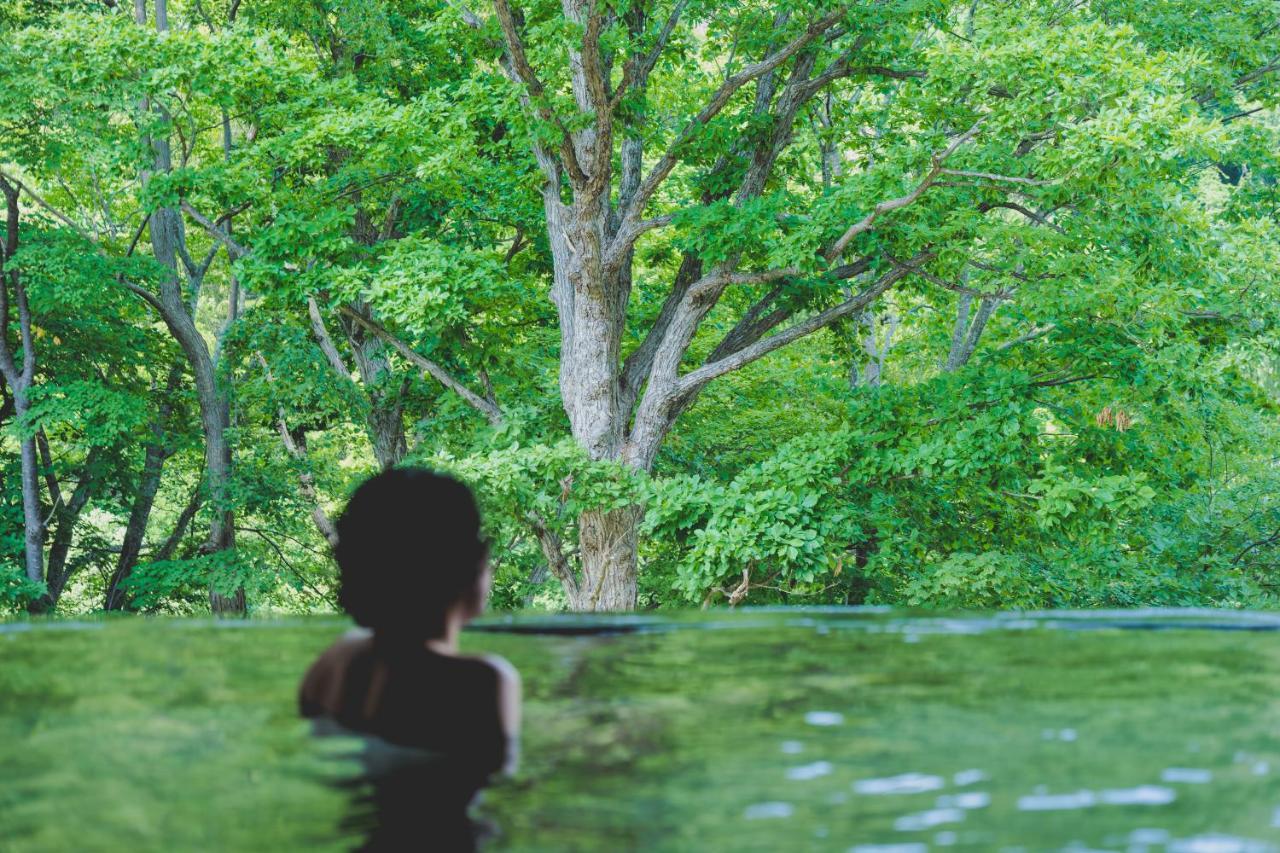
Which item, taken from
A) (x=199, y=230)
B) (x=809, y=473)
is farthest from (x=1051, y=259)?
(x=199, y=230)

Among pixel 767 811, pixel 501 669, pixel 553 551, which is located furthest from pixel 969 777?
pixel 553 551

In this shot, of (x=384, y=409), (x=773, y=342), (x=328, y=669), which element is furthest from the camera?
(x=384, y=409)

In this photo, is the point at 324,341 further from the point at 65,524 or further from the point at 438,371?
the point at 65,524

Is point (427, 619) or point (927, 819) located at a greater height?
point (427, 619)

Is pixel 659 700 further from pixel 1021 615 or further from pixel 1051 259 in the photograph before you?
pixel 1051 259

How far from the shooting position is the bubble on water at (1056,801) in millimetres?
2215

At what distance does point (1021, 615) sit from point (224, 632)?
2799mm

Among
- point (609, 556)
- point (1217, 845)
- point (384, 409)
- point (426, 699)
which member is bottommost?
point (1217, 845)

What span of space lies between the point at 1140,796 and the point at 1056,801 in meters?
0.16

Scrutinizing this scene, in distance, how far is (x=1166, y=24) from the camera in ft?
52.4

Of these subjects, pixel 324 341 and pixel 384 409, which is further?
pixel 324 341

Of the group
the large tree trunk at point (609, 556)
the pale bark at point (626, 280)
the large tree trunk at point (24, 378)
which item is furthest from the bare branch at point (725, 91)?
the large tree trunk at point (24, 378)

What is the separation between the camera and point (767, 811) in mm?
2229

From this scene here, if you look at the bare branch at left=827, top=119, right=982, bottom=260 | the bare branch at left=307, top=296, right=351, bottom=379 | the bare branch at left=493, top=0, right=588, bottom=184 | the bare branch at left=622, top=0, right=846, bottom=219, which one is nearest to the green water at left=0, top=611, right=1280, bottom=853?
the bare branch at left=827, top=119, right=982, bottom=260
